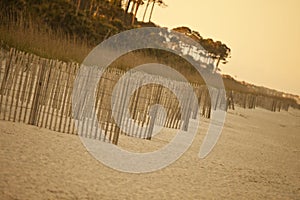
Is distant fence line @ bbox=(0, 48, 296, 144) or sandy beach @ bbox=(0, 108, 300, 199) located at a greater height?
distant fence line @ bbox=(0, 48, 296, 144)

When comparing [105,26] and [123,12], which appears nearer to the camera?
[105,26]

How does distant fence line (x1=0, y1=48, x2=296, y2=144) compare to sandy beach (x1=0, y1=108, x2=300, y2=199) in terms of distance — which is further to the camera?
distant fence line (x1=0, y1=48, x2=296, y2=144)

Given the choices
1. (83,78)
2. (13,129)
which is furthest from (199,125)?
(13,129)

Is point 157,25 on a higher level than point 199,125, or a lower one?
higher

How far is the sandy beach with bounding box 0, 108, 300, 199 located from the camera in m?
3.54

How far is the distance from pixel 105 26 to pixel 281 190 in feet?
50.5

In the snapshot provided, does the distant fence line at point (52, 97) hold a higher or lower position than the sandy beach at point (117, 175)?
higher

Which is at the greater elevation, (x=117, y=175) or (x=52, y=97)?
(x=52, y=97)

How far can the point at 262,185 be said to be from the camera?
16.8 feet

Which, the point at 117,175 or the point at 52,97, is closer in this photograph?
A: the point at 117,175

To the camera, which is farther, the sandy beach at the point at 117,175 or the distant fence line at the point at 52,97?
the distant fence line at the point at 52,97

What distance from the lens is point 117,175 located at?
4.33m

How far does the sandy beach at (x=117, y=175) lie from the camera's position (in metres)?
3.54

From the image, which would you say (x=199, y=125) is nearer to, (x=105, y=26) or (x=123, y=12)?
(x=105, y=26)
